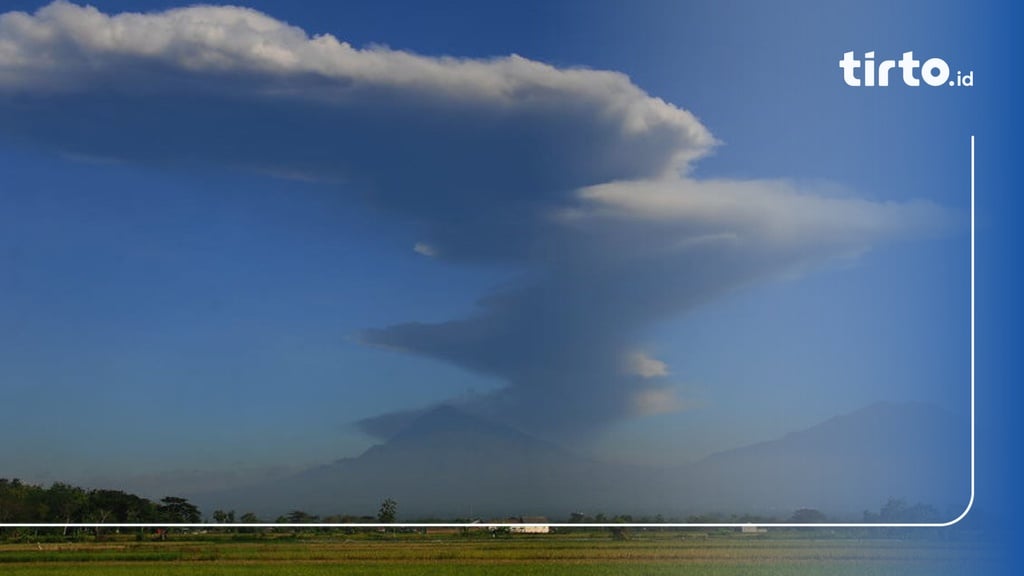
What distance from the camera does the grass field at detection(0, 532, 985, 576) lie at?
12.0 meters

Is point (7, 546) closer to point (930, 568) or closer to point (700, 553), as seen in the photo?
point (700, 553)

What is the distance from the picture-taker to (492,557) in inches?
497

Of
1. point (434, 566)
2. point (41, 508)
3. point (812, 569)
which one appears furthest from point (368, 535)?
point (812, 569)

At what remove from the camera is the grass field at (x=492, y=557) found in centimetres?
1198

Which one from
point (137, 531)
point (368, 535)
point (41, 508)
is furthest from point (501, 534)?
point (41, 508)

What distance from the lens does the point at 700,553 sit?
41.7 feet

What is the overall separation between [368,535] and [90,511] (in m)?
3.13

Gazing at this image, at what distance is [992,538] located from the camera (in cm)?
751

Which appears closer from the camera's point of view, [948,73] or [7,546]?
[948,73]

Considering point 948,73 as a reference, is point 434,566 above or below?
below

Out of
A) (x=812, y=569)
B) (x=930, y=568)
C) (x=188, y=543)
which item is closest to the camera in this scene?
(x=930, y=568)

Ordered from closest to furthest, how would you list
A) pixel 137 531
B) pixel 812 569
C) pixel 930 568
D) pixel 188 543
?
pixel 930 568
pixel 812 569
pixel 137 531
pixel 188 543

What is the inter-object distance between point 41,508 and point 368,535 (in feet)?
12.4

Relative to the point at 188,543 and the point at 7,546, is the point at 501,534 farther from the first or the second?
the point at 7,546
